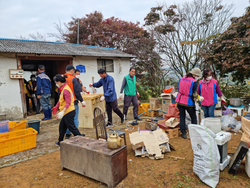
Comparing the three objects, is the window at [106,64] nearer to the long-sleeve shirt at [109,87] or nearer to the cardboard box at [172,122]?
the long-sleeve shirt at [109,87]

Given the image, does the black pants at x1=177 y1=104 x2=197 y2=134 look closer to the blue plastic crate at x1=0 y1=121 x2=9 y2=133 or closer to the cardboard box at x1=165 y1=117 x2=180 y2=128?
the cardboard box at x1=165 y1=117 x2=180 y2=128

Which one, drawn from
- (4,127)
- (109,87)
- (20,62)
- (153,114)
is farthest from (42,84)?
(153,114)

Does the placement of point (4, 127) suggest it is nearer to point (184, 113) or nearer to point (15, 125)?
point (15, 125)

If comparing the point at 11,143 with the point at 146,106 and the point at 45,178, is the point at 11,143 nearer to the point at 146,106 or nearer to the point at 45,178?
the point at 45,178

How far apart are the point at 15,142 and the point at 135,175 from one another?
2903 millimetres

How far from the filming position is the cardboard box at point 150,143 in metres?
3.41

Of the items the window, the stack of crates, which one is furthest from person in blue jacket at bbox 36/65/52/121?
the window

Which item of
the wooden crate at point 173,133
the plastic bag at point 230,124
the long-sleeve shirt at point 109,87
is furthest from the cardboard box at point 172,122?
the long-sleeve shirt at point 109,87

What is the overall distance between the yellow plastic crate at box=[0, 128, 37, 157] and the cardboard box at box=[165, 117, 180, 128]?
11.9 feet

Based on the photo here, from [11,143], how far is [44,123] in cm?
256

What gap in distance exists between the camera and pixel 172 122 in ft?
15.9

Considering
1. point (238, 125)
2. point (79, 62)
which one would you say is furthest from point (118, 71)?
point (238, 125)

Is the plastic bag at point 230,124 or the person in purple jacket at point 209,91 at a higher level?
the person in purple jacket at point 209,91

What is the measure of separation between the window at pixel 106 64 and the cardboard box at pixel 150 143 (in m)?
6.61
